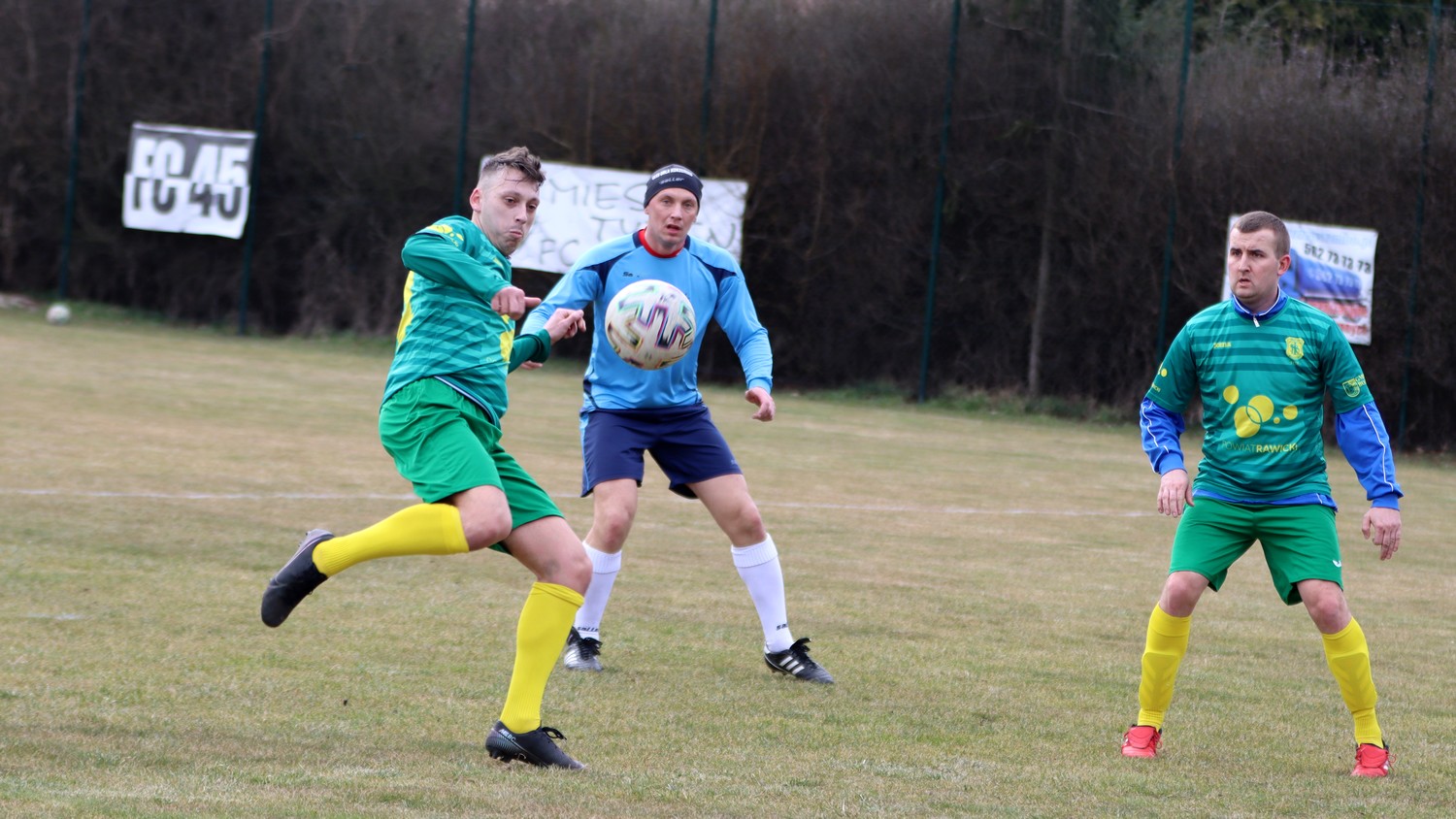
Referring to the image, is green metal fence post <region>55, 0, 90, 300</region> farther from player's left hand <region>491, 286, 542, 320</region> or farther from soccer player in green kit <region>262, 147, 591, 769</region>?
player's left hand <region>491, 286, 542, 320</region>

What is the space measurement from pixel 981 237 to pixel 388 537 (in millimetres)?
18585

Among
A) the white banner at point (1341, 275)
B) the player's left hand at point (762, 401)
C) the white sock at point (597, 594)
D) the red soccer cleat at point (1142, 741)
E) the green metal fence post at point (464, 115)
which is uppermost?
the green metal fence post at point (464, 115)

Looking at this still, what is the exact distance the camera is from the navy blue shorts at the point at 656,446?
639 centimetres

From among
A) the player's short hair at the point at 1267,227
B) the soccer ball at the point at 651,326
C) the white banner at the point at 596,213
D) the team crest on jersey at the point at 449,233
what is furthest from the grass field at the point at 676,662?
the white banner at the point at 596,213

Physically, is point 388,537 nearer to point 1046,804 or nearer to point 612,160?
point 1046,804

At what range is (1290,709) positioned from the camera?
234 inches

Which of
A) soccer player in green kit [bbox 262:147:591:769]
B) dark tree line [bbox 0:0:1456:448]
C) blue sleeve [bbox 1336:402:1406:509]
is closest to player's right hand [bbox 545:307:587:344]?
soccer player in green kit [bbox 262:147:591:769]

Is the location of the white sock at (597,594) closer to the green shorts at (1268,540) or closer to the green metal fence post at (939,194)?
the green shorts at (1268,540)

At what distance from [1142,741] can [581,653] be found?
2174mm

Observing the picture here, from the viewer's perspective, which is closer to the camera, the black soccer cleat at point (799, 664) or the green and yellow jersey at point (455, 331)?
the green and yellow jersey at point (455, 331)

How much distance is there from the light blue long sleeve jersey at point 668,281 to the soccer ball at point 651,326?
50cm

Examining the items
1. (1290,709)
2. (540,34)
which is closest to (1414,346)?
(540,34)

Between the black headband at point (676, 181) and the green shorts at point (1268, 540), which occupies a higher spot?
the black headband at point (676, 181)

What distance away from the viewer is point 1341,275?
19922 millimetres
